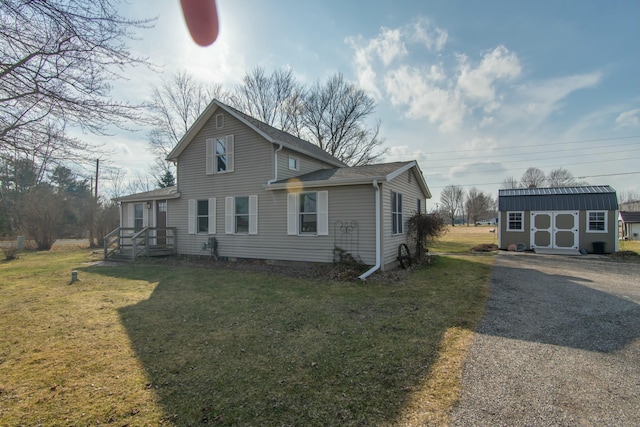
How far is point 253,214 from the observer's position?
1138 cm

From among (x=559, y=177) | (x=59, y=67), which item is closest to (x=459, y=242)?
(x=59, y=67)

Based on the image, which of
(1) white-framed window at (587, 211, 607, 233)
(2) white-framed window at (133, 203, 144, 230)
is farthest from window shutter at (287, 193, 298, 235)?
(1) white-framed window at (587, 211, 607, 233)

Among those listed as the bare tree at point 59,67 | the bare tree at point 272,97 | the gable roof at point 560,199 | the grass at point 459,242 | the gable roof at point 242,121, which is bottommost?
the grass at point 459,242

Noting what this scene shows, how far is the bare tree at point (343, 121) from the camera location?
2781 cm

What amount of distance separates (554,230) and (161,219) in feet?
66.7

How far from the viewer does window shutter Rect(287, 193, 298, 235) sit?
10477 mm

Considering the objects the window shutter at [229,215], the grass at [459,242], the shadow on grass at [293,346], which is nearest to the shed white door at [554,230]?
the grass at [459,242]

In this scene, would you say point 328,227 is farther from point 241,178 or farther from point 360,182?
point 241,178

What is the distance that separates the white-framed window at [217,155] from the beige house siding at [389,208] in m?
6.47

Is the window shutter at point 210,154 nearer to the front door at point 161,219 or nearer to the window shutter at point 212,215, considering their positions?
the window shutter at point 212,215

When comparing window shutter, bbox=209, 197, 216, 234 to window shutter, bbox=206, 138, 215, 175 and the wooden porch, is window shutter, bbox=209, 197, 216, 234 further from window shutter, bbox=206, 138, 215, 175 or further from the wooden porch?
the wooden porch

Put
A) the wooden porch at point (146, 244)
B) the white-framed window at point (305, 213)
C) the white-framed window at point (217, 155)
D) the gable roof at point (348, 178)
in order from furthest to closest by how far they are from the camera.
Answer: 1. the wooden porch at point (146, 244)
2. the white-framed window at point (217, 155)
3. the white-framed window at point (305, 213)
4. the gable roof at point (348, 178)

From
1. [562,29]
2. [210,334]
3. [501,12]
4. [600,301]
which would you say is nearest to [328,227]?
[210,334]

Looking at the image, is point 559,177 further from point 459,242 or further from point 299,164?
point 299,164
